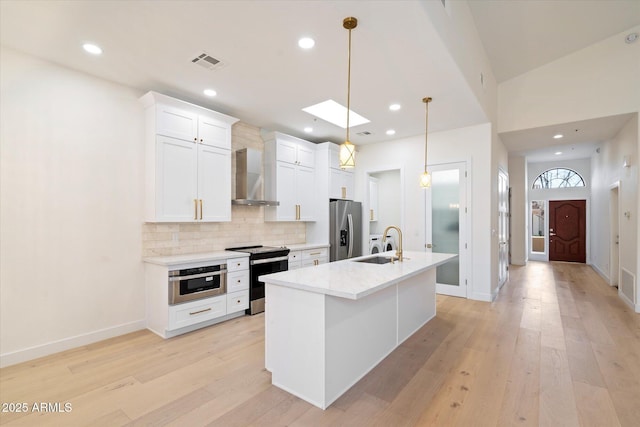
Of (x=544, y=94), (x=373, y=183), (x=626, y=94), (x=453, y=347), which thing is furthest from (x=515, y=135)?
(x=453, y=347)

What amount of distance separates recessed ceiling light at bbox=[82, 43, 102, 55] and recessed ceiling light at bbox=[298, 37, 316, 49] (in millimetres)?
1901

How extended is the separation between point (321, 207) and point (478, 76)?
3.17 metres

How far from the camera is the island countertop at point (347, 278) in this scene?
201 centimetres

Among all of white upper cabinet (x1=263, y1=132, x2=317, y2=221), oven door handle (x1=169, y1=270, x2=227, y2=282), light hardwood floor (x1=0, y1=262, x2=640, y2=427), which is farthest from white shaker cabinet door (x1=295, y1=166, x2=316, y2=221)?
light hardwood floor (x1=0, y1=262, x2=640, y2=427)

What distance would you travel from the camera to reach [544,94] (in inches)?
194

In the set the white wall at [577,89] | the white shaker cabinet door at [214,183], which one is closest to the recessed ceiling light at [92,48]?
the white shaker cabinet door at [214,183]

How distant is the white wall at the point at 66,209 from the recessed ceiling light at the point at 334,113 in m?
2.29

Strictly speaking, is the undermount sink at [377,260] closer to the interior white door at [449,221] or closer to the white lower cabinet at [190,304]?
the white lower cabinet at [190,304]

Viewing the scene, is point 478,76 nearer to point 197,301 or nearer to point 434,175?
point 434,175

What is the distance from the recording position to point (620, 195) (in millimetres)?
5305

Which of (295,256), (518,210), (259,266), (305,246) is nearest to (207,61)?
(259,266)

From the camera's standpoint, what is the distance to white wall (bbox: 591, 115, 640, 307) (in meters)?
4.50

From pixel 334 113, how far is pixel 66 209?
3607 mm

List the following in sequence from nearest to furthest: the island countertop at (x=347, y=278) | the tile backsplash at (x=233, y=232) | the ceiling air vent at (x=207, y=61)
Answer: the island countertop at (x=347, y=278) < the ceiling air vent at (x=207, y=61) < the tile backsplash at (x=233, y=232)
